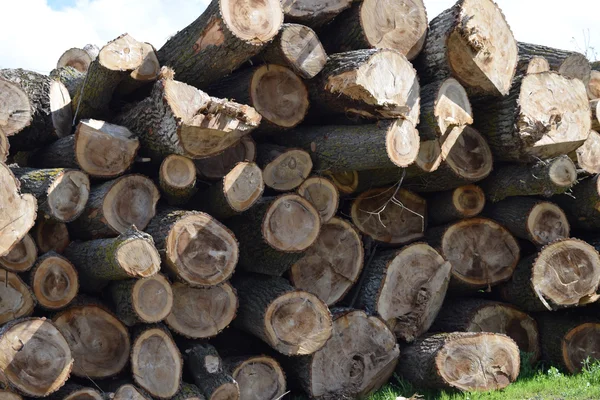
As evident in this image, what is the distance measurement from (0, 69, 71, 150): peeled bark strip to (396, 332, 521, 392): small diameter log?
2.99 meters

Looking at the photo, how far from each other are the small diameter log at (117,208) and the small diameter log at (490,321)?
8.40ft

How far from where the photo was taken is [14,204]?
4031 mm

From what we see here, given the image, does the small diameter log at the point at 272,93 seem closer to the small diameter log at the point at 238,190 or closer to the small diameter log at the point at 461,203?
the small diameter log at the point at 238,190

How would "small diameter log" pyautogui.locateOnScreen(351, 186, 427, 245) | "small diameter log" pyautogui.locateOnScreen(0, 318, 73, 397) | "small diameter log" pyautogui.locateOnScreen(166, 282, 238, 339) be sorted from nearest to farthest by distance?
"small diameter log" pyautogui.locateOnScreen(0, 318, 73, 397) → "small diameter log" pyautogui.locateOnScreen(166, 282, 238, 339) → "small diameter log" pyautogui.locateOnScreen(351, 186, 427, 245)

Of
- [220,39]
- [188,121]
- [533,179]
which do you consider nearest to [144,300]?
[188,121]

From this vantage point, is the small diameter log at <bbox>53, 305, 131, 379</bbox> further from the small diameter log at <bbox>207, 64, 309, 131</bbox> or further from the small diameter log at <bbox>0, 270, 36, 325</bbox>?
the small diameter log at <bbox>207, 64, 309, 131</bbox>

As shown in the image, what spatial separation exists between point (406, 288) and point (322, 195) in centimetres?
101

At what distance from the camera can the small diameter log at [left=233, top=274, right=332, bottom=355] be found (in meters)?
4.77

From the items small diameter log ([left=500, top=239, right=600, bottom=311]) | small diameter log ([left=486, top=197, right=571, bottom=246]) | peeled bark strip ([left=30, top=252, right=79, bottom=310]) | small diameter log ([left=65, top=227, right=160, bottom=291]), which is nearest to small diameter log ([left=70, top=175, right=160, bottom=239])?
small diameter log ([left=65, top=227, right=160, bottom=291])

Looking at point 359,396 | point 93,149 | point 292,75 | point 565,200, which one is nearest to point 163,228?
point 93,149

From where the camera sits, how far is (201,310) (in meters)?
4.73

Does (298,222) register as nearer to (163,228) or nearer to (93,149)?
(163,228)

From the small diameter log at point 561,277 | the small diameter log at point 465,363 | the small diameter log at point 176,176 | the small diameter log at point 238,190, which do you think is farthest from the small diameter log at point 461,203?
the small diameter log at point 176,176

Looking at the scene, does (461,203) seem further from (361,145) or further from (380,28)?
(380,28)
